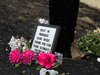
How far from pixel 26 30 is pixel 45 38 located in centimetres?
201

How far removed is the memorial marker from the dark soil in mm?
468

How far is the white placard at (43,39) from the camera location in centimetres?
256

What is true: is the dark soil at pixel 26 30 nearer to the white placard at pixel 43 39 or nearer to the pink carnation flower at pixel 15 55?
the pink carnation flower at pixel 15 55

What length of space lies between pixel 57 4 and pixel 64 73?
60.1 inches

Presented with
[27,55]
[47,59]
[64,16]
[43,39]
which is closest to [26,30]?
[43,39]

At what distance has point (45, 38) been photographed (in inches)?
103

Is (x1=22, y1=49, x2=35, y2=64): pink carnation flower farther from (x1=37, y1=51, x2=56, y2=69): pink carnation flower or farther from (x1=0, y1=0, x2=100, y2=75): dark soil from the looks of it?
(x1=37, y1=51, x2=56, y2=69): pink carnation flower

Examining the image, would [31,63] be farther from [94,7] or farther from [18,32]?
[94,7]

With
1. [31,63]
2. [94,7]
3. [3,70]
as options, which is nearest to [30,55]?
[31,63]

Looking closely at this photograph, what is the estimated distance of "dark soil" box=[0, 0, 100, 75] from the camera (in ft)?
8.22

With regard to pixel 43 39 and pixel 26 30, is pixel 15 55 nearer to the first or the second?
pixel 43 39

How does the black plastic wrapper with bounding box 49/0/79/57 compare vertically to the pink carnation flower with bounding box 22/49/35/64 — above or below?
above

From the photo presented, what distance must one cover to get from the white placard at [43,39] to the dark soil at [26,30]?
453mm

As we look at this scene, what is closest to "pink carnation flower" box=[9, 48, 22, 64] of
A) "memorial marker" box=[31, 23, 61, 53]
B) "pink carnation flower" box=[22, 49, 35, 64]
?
"pink carnation flower" box=[22, 49, 35, 64]
